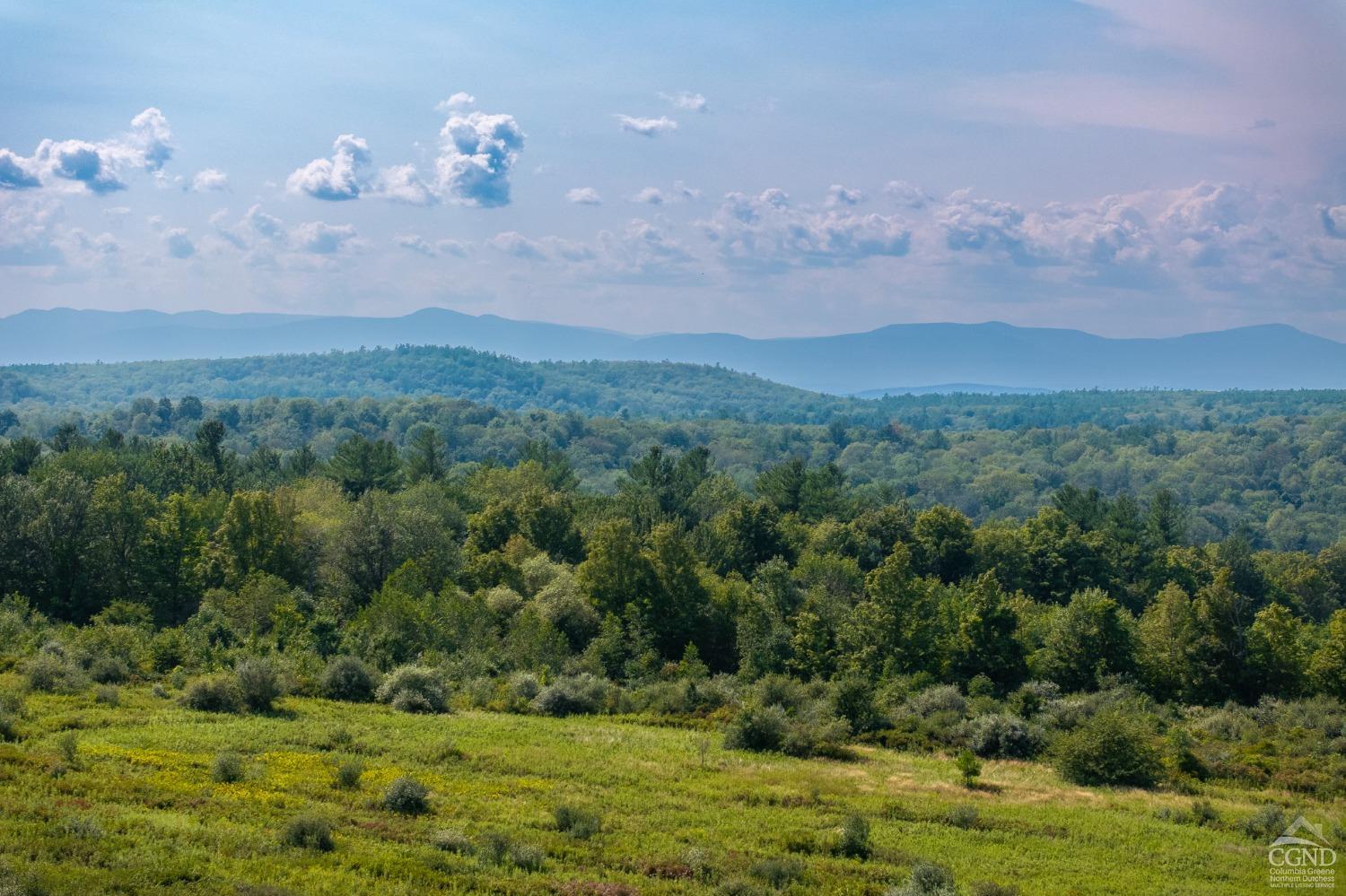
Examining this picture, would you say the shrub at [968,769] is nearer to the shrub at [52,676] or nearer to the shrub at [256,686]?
the shrub at [256,686]

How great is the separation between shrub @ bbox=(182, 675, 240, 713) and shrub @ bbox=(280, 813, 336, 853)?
1654 centimetres

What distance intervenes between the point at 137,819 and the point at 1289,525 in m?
177

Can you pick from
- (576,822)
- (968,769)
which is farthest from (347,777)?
(968,769)

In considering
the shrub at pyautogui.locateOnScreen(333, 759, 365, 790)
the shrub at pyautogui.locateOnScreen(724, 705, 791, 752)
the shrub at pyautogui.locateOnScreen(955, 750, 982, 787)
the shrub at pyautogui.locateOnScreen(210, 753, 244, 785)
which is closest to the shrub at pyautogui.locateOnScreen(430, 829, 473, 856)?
the shrub at pyautogui.locateOnScreen(333, 759, 365, 790)

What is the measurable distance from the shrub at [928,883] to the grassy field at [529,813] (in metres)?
1.25

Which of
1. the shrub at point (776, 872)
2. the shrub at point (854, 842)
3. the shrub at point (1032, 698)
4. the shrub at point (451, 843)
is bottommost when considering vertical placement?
the shrub at point (1032, 698)

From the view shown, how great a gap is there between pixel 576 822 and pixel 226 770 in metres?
9.18

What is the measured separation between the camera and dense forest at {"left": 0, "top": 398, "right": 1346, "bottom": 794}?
43125 mm

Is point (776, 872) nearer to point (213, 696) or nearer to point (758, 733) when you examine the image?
point (758, 733)

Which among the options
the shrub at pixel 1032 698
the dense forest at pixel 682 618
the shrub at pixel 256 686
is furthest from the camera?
the shrub at pixel 1032 698

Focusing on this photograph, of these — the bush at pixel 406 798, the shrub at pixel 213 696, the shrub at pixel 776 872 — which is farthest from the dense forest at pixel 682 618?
the shrub at pixel 776 872

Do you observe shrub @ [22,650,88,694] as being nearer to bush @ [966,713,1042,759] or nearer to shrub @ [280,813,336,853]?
shrub @ [280,813,336,853]

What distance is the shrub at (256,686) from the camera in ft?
127

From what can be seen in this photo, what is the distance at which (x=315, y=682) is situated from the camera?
144 ft
